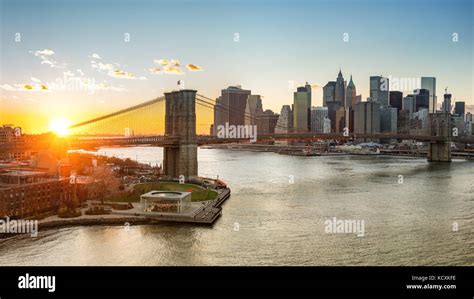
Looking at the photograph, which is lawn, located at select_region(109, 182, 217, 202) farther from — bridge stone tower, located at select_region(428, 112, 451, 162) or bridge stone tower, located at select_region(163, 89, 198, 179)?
bridge stone tower, located at select_region(428, 112, 451, 162)

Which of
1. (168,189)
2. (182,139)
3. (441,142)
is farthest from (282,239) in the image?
(441,142)

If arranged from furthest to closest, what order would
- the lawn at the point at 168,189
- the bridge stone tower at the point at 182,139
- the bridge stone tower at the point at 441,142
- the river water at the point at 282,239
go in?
the bridge stone tower at the point at 441,142 → the bridge stone tower at the point at 182,139 → the lawn at the point at 168,189 → the river water at the point at 282,239

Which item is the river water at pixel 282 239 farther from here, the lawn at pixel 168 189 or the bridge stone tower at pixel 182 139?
the bridge stone tower at pixel 182 139

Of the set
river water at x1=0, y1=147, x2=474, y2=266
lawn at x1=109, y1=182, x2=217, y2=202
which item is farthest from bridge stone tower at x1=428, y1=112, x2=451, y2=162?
lawn at x1=109, y1=182, x2=217, y2=202

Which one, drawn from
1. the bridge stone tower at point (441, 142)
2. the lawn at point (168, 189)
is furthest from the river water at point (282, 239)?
the bridge stone tower at point (441, 142)

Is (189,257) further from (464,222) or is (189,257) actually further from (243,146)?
(243,146)
